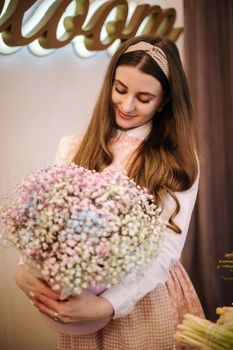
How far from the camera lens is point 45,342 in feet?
6.75

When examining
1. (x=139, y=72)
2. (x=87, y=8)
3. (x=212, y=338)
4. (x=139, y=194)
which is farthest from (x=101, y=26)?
(x=212, y=338)

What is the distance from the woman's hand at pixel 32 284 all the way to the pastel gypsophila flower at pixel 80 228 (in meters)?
0.10

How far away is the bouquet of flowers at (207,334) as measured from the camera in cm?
89

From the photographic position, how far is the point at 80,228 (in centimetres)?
87

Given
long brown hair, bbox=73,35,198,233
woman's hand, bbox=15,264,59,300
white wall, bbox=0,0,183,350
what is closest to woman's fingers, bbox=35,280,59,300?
woman's hand, bbox=15,264,59,300

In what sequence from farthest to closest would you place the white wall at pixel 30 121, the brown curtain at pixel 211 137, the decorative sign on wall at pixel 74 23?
the brown curtain at pixel 211 137, the white wall at pixel 30 121, the decorative sign on wall at pixel 74 23

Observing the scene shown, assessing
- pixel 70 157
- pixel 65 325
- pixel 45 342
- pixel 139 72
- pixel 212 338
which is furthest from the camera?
pixel 45 342

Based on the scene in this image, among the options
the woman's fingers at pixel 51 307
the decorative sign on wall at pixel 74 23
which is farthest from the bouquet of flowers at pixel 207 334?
the decorative sign on wall at pixel 74 23

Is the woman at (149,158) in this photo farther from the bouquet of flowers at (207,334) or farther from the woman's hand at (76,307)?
the bouquet of flowers at (207,334)

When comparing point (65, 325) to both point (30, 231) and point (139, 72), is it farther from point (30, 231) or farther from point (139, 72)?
point (139, 72)

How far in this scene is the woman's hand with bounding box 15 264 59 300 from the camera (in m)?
1.05

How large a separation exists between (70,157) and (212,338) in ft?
2.60

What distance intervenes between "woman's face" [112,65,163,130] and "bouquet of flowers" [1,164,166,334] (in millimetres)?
461

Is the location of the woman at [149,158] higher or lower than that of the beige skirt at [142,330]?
higher
